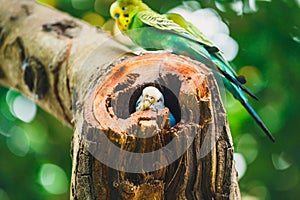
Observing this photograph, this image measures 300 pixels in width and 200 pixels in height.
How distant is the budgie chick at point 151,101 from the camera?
5.58ft

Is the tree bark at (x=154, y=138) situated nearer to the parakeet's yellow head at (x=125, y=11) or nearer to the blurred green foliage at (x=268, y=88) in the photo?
the parakeet's yellow head at (x=125, y=11)

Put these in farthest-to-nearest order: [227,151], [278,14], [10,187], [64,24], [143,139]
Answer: [10,187] → [278,14] → [64,24] → [227,151] → [143,139]

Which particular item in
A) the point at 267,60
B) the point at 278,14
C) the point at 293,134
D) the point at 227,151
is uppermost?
the point at 227,151

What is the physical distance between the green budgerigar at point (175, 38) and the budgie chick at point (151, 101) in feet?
0.98

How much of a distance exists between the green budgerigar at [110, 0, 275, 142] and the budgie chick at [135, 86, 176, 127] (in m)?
0.30

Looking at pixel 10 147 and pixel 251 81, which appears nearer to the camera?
pixel 251 81

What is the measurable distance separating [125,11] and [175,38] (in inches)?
17.8

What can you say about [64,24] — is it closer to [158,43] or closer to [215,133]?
[158,43]

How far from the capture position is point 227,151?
5.67 ft

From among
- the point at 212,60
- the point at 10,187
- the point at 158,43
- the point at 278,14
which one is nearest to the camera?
the point at 212,60

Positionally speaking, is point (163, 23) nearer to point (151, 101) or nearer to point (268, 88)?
point (151, 101)

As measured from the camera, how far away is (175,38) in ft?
7.08

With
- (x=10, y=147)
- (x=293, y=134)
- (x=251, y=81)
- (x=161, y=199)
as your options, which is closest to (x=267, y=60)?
(x=251, y=81)

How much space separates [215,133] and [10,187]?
2.59 meters
